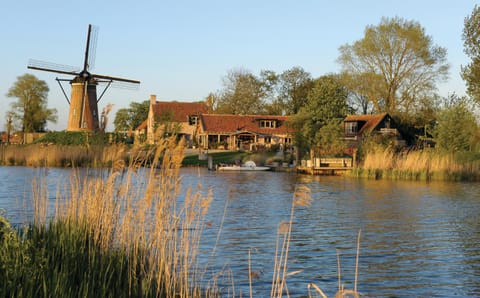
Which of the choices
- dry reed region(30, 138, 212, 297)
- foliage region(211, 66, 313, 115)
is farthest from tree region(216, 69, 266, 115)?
dry reed region(30, 138, 212, 297)

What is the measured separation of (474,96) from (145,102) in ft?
241

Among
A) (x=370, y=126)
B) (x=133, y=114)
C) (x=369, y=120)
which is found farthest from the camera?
(x=133, y=114)

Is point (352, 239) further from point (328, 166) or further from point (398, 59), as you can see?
point (398, 59)

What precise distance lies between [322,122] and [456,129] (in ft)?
38.3

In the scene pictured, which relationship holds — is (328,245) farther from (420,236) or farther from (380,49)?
(380,49)

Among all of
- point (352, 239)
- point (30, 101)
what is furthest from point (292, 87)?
point (352, 239)

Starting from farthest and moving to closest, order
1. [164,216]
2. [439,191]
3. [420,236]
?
[439,191] → [420,236] → [164,216]

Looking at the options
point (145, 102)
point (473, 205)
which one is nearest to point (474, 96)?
point (473, 205)

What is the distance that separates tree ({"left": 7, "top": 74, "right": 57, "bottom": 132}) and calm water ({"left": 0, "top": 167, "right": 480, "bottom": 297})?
58106 mm

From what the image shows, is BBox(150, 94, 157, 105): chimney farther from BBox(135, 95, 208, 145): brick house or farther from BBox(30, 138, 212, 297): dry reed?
BBox(30, 138, 212, 297): dry reed

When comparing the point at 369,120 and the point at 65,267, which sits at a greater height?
the point at 369,120

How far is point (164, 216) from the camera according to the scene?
23.7ft

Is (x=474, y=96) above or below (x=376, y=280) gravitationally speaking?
above

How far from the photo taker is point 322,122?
46.4 m
